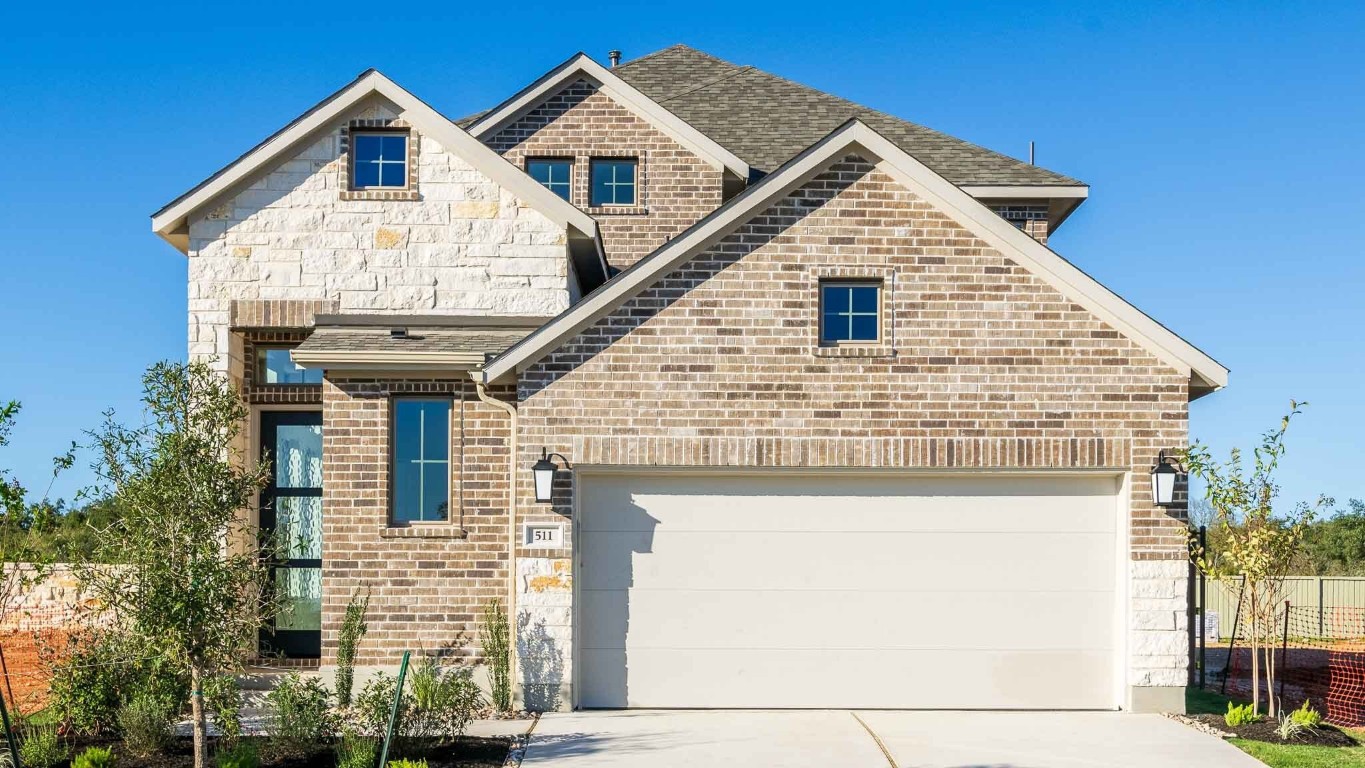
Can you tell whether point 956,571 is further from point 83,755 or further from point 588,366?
point 83,755

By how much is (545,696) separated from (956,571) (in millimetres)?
4154

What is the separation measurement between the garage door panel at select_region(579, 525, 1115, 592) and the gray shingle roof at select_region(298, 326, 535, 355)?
229cm

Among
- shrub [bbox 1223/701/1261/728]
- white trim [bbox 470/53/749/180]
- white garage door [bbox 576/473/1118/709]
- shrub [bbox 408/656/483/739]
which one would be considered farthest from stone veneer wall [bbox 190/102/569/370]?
shrub [bbox 1223/701/1261/728]

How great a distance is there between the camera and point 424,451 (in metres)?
12.6

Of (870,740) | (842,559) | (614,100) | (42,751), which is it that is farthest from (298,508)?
(614,100)

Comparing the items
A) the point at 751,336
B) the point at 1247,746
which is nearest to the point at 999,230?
the point at 751,336

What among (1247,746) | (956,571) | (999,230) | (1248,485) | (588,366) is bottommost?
(1247,746)

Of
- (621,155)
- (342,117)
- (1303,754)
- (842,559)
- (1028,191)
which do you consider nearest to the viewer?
(1303,754)

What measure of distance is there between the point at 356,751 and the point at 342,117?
7.23 m

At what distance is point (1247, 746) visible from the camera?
10.4m

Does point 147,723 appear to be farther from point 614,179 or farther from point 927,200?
point 614,179

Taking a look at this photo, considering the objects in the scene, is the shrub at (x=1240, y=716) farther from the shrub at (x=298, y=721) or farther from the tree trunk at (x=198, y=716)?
the tree trunk at (x=198, y=716)

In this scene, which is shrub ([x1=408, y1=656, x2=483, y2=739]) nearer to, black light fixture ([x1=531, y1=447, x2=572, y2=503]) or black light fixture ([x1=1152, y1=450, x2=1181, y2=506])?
black light fixture ([x1=531, y1=447, x2=572, y2=503])

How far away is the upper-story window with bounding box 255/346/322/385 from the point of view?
13758 mm
